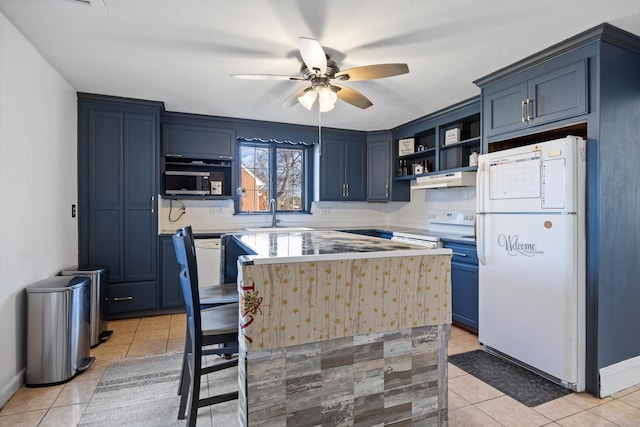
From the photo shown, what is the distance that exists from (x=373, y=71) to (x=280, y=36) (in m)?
0.65

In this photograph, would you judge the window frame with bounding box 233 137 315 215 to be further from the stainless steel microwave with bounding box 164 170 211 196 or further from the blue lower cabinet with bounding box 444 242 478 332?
the blue lower cabinet with bounding box 444 242 478 332

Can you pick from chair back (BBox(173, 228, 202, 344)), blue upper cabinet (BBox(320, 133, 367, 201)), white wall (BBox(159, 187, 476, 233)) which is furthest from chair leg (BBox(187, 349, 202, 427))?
blue upper cabinet (BBox(320, 133, 367, 201))

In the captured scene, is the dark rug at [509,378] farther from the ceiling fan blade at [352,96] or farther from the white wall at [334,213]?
the ceiling fan blade at [352,96]

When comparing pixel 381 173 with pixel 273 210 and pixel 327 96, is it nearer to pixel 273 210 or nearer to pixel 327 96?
pixel 273 210

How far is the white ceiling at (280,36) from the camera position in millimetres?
1918

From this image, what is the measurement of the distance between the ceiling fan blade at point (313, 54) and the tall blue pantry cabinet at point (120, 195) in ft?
7.60

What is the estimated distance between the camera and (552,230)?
2.28 metres

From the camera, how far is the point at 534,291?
2404mm

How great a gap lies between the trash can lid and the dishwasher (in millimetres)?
1234

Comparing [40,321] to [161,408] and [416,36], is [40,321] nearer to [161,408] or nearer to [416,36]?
[161,408]

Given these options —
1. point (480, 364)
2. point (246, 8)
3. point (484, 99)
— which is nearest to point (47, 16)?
point (246, 8)

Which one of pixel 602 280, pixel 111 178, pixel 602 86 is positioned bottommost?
A: pixel 602 280

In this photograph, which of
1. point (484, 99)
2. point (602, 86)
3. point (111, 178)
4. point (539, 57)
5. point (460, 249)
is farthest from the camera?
point (111, 178)

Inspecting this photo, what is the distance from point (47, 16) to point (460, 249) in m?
3.58
